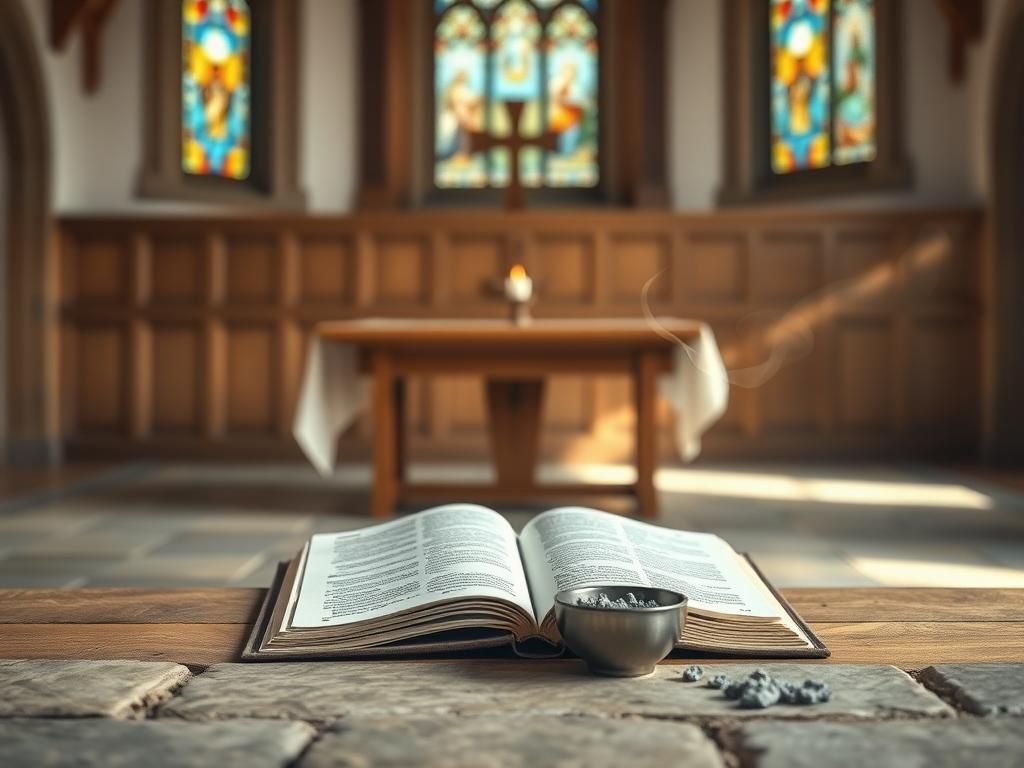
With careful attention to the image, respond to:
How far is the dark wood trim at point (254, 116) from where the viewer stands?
7.25 metres

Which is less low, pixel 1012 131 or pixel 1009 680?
pixel 1012 131

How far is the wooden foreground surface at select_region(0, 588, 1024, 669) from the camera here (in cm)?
97

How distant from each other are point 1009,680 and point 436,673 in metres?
0.43

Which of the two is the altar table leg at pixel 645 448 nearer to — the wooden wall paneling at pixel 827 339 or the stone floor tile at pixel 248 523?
the stone floor tile at pixel 248 523

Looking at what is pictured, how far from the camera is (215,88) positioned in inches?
299

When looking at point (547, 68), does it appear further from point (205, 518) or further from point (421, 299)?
point (205, 518)

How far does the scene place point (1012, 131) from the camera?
635cm

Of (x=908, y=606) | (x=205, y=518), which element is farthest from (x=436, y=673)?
(x=205, y=518)

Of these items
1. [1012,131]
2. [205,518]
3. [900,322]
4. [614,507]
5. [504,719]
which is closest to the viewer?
[504,719]

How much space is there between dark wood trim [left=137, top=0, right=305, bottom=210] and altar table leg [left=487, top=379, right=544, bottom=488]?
3.08 meters

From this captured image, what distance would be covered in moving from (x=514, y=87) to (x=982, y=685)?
7.43 m

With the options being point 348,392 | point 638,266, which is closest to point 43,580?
point 348,392

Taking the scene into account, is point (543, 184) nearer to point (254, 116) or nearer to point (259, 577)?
point (254, 116)

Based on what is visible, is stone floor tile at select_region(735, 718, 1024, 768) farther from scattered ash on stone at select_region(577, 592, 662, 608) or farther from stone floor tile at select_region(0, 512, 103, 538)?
stone floor tile at select_region(0, 512, 103, 538)
